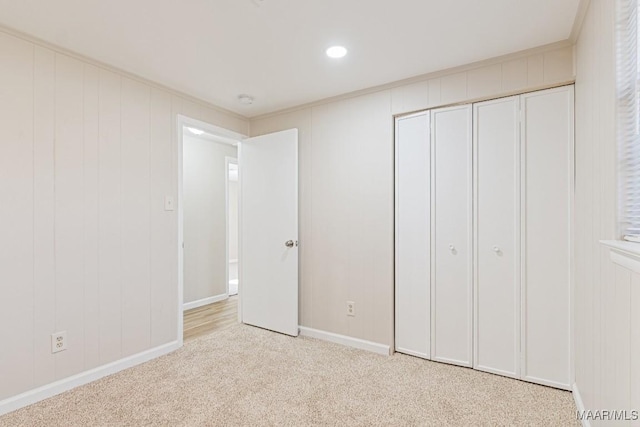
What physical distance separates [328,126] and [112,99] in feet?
5.90

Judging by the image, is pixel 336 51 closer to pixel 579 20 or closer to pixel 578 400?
pixel 579 20

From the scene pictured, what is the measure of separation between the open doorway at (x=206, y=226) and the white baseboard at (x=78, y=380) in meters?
1.23

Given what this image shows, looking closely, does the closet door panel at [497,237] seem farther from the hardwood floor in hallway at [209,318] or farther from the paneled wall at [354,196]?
the hardwood floor in hallway at [209,318]

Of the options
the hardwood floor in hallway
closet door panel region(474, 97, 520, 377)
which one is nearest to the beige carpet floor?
closet door panel region(474, 97, 520, 377)

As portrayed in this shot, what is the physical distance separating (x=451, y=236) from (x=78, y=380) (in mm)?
2886

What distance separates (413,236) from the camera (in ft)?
9.20

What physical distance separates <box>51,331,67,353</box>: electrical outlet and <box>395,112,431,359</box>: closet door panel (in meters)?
2.47

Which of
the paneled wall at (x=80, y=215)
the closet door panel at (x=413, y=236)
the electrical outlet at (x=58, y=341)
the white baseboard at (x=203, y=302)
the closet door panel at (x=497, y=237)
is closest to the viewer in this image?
the paneled wall at (x=80, y=215)

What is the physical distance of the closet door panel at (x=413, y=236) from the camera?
108 inches

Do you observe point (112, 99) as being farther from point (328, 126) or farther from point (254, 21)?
point (328, 126)

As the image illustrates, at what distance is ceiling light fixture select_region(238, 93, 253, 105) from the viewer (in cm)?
315

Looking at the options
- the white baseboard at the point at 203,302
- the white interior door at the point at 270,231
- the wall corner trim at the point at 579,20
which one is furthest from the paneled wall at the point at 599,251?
the white baseboard at the point at 203,302

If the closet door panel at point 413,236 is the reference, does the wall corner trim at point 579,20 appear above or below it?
above

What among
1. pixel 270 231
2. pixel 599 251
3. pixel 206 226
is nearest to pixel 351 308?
pixel 270 231
